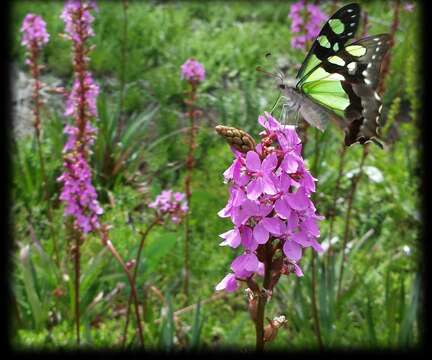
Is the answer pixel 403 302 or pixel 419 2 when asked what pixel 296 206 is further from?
pixel 419 2

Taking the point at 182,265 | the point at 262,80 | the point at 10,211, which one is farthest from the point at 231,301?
the point at 262,80

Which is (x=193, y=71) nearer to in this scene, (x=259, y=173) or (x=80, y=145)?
(x=80, y=145)


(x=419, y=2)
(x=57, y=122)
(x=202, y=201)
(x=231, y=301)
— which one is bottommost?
(x=231, y=301)

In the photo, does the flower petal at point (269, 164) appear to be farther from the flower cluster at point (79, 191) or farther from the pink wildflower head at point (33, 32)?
the pink wildflower head at point (33, 32)

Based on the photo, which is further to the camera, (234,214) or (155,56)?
(155,56)

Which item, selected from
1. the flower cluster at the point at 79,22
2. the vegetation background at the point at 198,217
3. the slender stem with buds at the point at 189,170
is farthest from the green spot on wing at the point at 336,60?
the slender stem with buds at the point at 189,170

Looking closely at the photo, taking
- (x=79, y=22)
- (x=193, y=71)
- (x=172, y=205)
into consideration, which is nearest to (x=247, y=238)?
(x=172, y=205)

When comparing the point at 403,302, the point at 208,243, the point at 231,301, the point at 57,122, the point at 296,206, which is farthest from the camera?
the point at 57,122
